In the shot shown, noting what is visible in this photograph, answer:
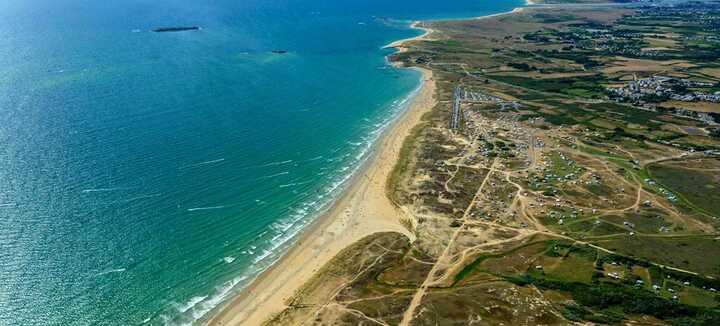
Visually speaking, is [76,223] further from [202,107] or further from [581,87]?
[581,87]

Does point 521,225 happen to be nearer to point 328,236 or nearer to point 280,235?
point 328,236

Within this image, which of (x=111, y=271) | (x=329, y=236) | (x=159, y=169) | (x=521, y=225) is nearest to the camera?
(x=111, y=271)

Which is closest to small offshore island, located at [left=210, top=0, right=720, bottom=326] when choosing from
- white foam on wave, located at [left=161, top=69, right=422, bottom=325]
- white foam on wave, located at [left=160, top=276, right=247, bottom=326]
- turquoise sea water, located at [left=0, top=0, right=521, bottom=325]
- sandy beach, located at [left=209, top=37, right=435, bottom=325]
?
sandy beach, located at [left=209, top=37, right=435, bottom=325]

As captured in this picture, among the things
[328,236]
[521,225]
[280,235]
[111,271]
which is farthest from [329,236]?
[521,225]

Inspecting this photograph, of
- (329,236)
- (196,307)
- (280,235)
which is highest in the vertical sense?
(280,235)

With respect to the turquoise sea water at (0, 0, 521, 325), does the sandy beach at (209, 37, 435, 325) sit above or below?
below

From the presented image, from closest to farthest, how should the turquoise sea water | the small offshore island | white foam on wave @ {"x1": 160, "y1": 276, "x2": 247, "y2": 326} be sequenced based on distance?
1. white foam on wave @ {"x1": 160, "y1": 276, "x2": 247, "y2": 326}
2. the small offshore island
3. the turquoise sea water

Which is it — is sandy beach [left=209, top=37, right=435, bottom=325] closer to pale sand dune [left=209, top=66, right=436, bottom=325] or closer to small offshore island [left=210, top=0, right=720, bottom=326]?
pale sand dune [left=209, top=66, right=436, bottom=325]
